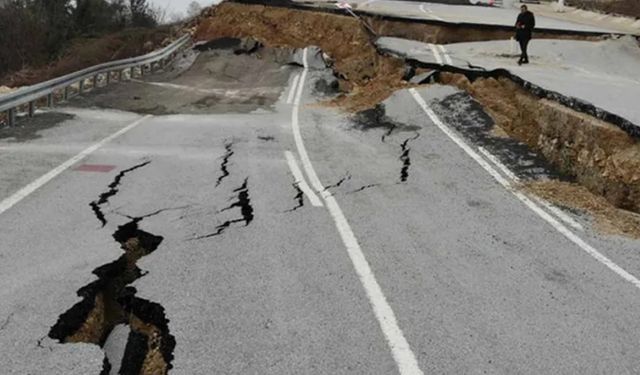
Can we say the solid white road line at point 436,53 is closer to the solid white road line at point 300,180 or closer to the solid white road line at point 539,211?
the solid white road line at point 539,211

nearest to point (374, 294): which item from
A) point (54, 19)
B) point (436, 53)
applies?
point (436, 53)

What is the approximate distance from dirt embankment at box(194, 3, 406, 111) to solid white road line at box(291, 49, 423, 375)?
880cm

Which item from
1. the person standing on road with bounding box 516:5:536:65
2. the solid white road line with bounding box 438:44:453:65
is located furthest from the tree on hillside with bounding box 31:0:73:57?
the person standing on road with bounding box 516:5:536:65

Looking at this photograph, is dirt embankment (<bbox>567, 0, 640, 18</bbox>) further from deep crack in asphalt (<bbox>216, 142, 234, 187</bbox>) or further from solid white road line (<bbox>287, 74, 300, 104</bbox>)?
deep crack in asphalt (<bbox>216, 142, 234, 187</bbox>)

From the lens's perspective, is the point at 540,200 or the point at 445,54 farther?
the point at 445,54

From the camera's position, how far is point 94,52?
162ft

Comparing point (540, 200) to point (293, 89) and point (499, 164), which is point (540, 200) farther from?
point (293, 89)

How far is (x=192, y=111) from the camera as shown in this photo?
624 inches

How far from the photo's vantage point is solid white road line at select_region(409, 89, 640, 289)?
6414mm

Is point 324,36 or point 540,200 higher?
point 324,36

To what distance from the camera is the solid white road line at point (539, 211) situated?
6.41m

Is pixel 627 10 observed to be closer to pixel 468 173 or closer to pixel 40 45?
pixel 468 173

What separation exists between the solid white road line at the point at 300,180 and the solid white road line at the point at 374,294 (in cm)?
11

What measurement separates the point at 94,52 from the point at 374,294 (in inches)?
1917
